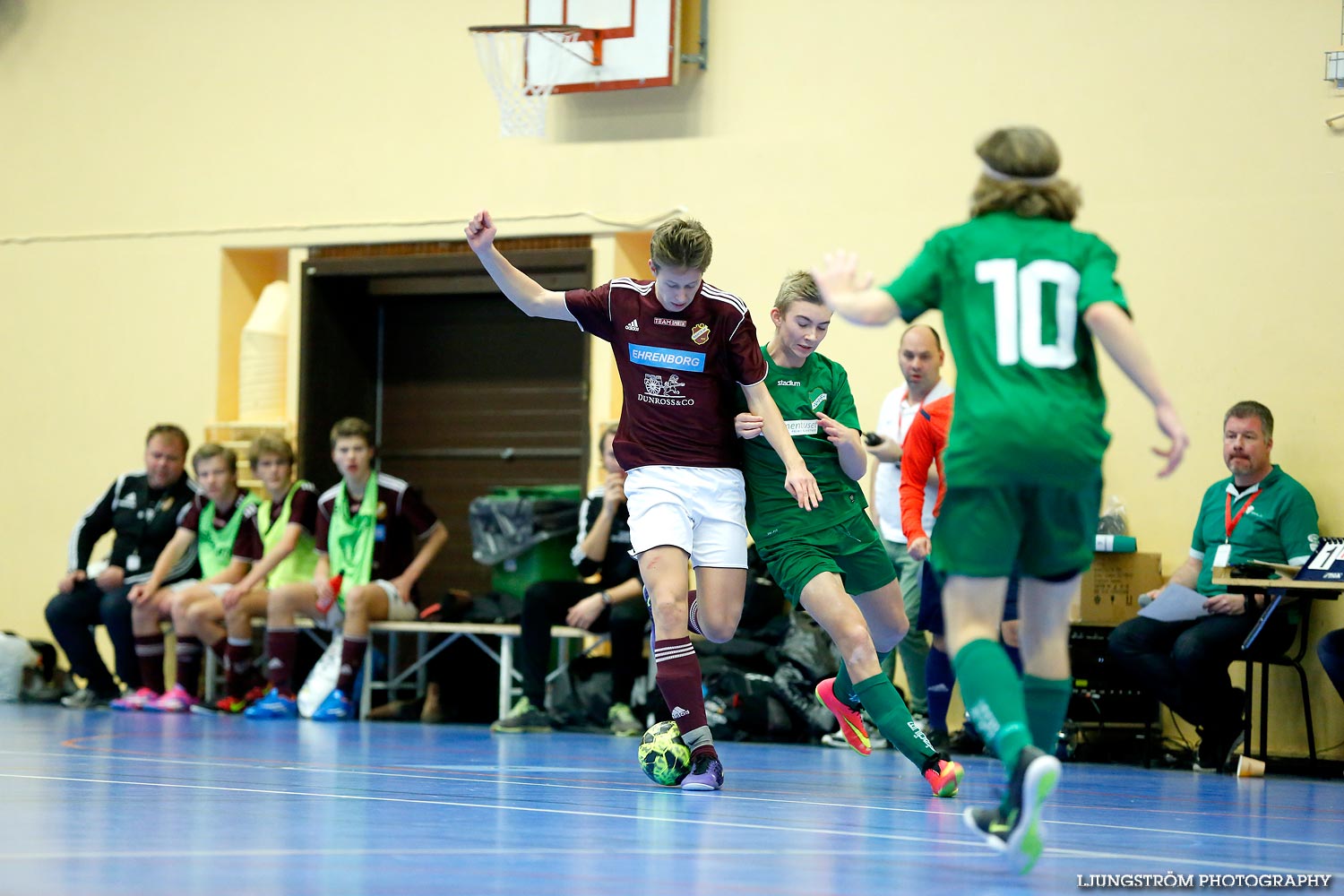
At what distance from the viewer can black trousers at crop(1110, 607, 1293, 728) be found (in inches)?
284

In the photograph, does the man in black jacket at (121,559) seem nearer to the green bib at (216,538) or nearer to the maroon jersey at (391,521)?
the green bib at (216,538)

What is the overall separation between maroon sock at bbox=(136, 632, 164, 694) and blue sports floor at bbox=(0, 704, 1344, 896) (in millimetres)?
2950

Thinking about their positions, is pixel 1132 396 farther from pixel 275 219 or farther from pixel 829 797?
pixel 275 219

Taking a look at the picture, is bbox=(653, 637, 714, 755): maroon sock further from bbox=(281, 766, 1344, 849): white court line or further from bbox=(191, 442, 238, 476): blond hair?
bbox=(191, 442, 238, 476): blond hair

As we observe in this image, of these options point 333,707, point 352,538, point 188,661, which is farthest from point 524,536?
point 188,661

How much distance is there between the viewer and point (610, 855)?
3404 millimetres

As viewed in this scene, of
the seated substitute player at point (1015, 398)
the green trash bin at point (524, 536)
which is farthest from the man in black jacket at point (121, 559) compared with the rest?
the seated substitute player at point (1015, 398)

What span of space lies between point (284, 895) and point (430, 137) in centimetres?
818

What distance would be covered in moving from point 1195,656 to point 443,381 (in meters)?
5.80

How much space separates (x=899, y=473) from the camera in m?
8.29

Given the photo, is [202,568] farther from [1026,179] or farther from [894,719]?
[1026,179]

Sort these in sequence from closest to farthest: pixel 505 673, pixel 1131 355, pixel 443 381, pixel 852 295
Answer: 1. pixel 1131 355
2. pixel 852 295
3. pixel 505 673
4. pixel 443 381

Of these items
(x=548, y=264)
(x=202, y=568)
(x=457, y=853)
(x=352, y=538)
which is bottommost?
(x=457, y=853)

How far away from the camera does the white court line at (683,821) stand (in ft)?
11.5
